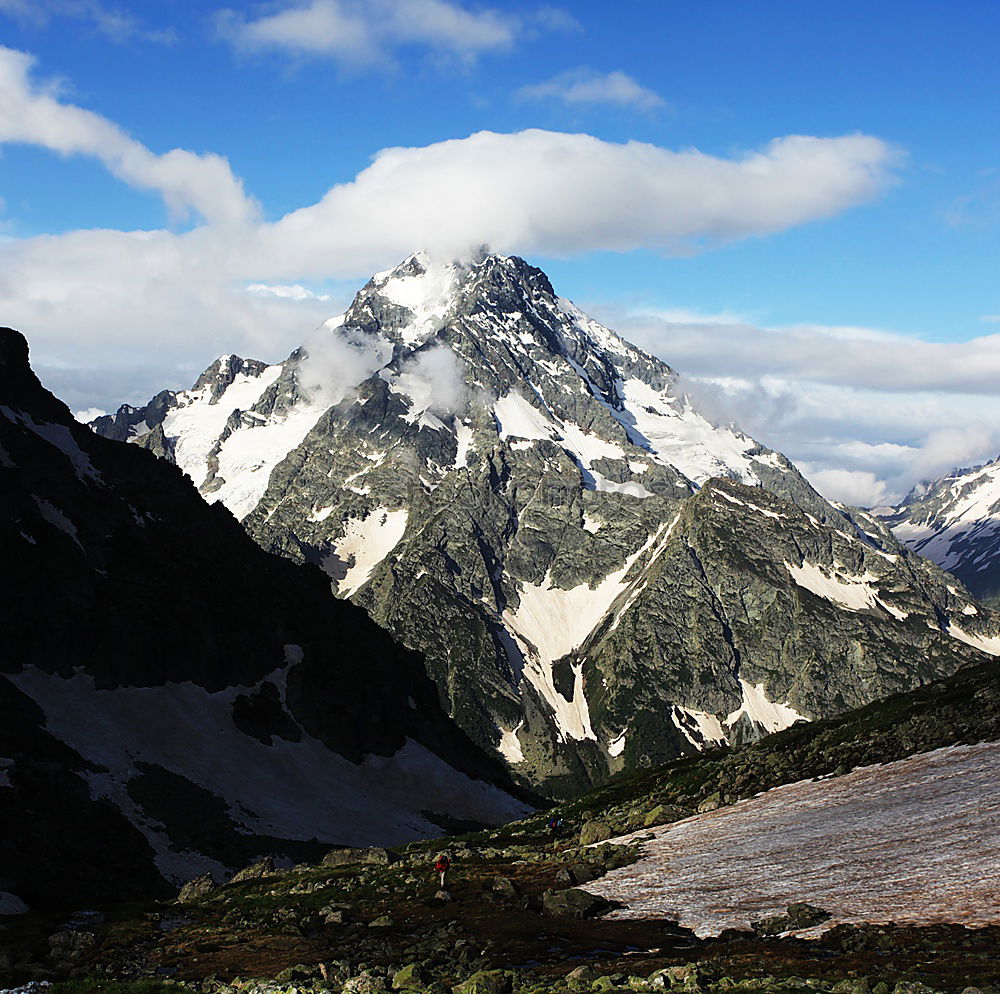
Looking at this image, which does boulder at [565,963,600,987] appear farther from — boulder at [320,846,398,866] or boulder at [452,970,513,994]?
boulder at [320,846,398,866]

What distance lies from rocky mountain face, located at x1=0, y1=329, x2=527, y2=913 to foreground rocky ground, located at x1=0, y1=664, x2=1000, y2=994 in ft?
107

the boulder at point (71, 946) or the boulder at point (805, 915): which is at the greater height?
the boulder at point (71, 946)

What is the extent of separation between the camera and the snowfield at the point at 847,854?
38781 millimetres

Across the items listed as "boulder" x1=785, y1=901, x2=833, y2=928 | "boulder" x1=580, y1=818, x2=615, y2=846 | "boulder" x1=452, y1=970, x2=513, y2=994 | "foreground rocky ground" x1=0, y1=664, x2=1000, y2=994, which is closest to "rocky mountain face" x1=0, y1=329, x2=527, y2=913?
"foreground rocky ground" x1=0, y1=664, x2=1000, y2=994

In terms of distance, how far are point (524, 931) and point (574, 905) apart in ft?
12.9

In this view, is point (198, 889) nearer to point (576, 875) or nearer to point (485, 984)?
point (576, 875)

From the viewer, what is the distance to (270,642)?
599 ft

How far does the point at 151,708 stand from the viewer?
484 ft

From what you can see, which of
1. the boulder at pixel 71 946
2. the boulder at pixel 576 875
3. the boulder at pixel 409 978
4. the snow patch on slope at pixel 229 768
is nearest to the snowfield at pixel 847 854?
the boulder at pixel 576 875

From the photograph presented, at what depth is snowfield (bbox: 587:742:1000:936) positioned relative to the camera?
127ft

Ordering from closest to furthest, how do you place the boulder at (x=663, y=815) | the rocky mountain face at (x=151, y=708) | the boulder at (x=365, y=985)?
1. the boulder at (x=365, y=985)
2. the boulder at (x=663, y=815)
3. the rocky mountain face at (x=151, y=708)

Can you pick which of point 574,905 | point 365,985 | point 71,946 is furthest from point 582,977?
point 71,946

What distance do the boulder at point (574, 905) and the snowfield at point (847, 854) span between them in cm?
111

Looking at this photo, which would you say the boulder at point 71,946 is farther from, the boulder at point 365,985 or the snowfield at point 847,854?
the snowfield at point 847,854
